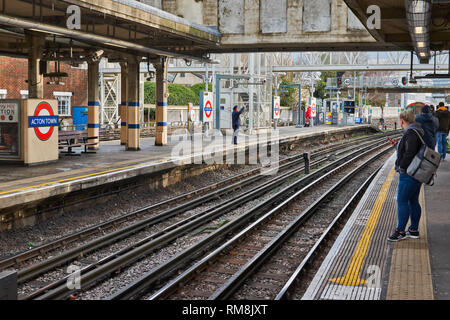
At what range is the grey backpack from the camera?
679 cm

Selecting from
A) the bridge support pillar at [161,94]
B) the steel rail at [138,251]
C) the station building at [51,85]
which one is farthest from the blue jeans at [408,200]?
the station building at [51,85]

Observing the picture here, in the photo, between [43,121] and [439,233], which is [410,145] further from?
[43,121]

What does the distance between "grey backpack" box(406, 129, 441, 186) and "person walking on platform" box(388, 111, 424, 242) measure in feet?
0.32

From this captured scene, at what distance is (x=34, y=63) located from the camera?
44.1ft

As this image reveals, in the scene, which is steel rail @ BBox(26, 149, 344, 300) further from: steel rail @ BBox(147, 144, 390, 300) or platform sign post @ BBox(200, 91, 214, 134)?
platform sign post @ BBox(200, 91, 214, 134)

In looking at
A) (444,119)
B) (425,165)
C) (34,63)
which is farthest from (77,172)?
(444,119)

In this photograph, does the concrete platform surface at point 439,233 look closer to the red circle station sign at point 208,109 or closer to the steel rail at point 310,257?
the steel rail at point 310,257

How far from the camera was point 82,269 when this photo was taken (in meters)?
7.72

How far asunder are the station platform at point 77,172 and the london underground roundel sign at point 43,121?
800mm

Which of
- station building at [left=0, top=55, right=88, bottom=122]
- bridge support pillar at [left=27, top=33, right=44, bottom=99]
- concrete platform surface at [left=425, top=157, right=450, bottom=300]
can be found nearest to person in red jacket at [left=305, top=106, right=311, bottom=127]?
station building at [left=0, top=55, right=88, bottom=122]
